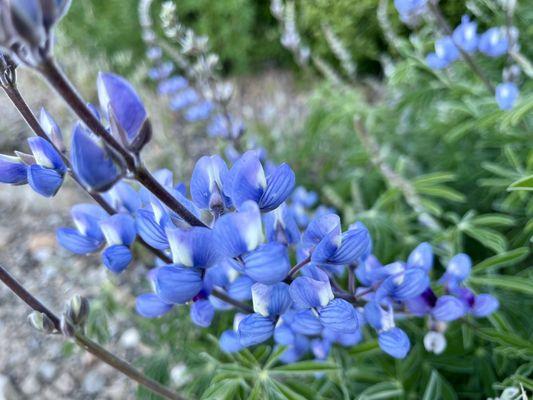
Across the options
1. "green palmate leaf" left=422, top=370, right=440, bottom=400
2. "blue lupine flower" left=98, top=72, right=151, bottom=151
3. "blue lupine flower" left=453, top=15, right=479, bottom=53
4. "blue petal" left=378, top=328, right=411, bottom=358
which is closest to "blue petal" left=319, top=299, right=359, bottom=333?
"blue petal" left=378, top=328, right=411, bottom=358

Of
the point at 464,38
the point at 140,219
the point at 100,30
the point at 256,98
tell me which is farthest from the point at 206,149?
the point at 140,219

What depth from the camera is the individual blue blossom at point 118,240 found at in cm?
81

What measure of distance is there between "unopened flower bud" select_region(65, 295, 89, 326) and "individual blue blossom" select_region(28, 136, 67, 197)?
222 millimetres

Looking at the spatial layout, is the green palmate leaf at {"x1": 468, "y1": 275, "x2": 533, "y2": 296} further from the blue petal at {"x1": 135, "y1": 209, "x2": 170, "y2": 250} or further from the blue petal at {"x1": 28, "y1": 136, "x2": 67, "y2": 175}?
the blue petal at {"x1": 28, "y1": 136, "x2": 67, "y2": 175}

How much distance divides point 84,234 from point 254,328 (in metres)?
0.31

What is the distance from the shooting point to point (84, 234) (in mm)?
904

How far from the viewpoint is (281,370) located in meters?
1.15

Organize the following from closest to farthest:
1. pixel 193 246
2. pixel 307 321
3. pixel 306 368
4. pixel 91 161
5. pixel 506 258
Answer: pixel 91 161
pixel 193 246
pixel 307 321
pixel 306 368
pixel 506 258

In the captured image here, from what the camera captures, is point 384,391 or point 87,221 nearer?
point 87,221

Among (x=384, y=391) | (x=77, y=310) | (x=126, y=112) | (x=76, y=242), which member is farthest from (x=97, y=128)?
(x=384, y=391)

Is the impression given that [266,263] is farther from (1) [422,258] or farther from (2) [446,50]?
(2) [446,50]

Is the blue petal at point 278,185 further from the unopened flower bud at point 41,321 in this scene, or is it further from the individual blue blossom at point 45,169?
the unopened flower bud at point 41,321

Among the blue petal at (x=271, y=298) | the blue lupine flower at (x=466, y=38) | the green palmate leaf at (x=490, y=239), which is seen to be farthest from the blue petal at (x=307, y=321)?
the blue lupine flower at (x=466, y=38)

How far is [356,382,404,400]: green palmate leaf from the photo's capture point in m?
1.29
